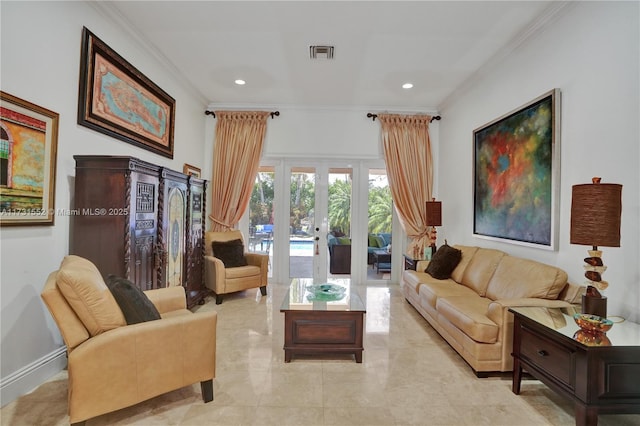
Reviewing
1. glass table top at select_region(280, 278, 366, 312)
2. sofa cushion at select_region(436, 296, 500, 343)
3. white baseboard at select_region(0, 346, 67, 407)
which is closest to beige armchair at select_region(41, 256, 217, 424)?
white baseboard at select_region(0, 346, 67, 407)

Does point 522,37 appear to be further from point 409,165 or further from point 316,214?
point 316,214

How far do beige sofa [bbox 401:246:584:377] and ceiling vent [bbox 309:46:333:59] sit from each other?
2858mm

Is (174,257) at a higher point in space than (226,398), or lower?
higher

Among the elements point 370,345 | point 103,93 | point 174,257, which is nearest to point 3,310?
point 174,257

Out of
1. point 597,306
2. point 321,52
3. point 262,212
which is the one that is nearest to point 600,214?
point 597,306

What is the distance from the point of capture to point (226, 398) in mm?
2088

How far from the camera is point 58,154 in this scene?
2.37 meters

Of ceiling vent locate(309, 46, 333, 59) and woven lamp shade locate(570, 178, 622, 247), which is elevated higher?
ceiling vent locate(309, 46, 333, 59)

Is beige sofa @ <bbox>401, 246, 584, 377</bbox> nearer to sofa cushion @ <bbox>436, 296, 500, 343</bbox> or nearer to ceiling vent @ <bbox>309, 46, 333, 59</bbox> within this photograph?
sofa cushion @ <bbox>436, 296, 500, 343</bbox>

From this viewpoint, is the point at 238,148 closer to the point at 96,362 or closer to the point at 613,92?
the point at 96,362

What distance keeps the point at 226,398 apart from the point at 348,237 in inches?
143

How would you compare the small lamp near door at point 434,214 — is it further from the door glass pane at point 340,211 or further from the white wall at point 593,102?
the door glass pane at point 340,211

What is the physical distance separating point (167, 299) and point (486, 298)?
2.99 metres

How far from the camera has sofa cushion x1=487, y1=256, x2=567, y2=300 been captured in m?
2.43
